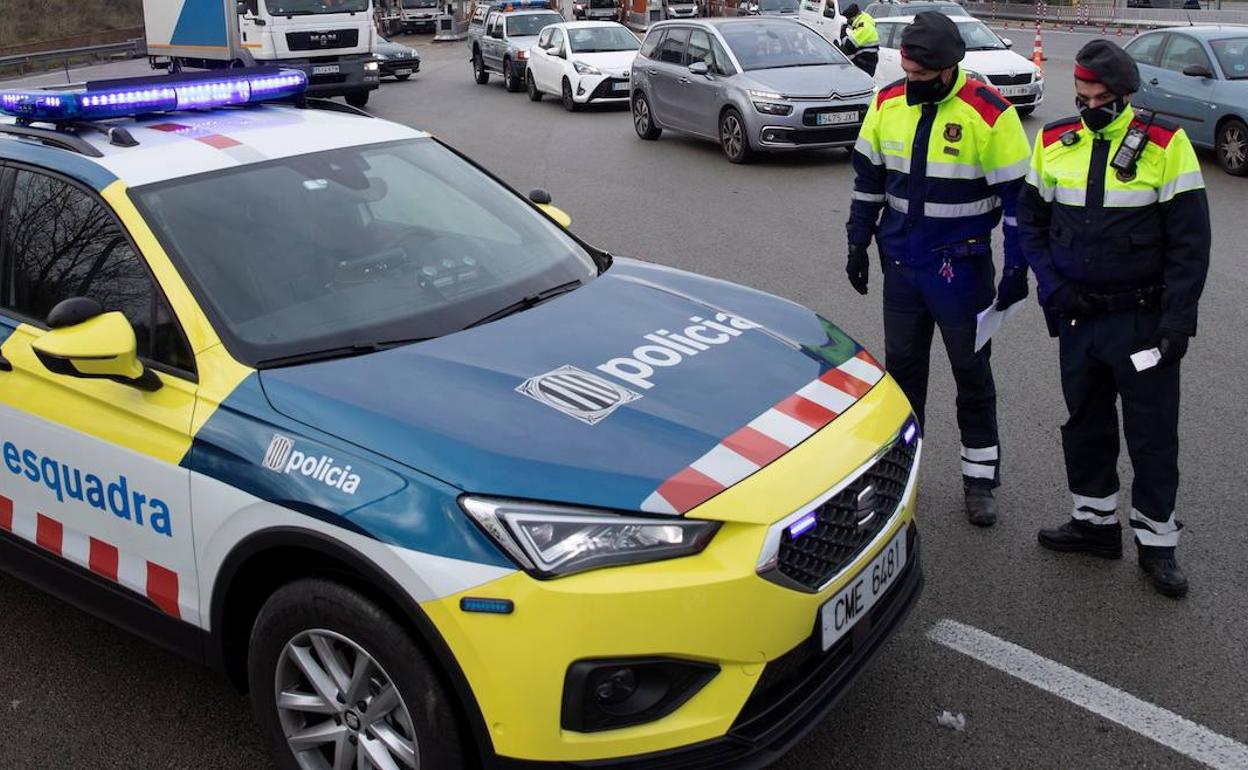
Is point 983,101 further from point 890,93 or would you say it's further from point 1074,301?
point 1074,301

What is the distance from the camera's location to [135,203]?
337cm

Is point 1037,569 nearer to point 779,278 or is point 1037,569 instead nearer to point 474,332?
point 474,332

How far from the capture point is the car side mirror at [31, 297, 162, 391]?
3.00m

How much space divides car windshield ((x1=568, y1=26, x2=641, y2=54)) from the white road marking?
18358mm

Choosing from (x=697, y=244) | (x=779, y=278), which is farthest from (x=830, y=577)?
(x=697, y=244)

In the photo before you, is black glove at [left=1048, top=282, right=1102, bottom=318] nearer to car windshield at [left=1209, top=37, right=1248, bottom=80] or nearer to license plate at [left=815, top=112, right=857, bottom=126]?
license plate at [left=815, top=112, right=857, bottom=126]

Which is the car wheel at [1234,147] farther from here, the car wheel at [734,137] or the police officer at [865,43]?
the police officer at [865,43]

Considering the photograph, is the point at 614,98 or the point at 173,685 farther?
the point at 614,98

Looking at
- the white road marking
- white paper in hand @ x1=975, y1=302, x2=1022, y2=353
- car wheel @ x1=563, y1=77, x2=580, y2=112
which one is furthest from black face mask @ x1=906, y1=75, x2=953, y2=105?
car wheel @ x1=563, y1=77, x2=580, y2=112

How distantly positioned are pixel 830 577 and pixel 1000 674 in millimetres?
1171

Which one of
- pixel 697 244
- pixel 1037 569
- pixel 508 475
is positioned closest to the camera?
pixel 508 475

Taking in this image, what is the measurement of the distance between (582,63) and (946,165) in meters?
16.5

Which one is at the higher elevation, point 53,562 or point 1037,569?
point 53,562

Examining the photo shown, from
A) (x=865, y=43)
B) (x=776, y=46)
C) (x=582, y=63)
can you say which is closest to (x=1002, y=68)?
(x=865, y=43)
